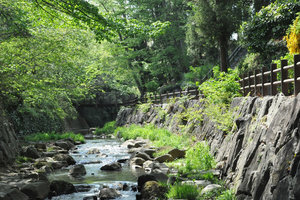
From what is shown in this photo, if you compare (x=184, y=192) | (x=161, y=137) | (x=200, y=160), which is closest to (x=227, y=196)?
(x=184, y=192)

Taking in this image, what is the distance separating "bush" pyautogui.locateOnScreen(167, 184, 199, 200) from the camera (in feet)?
20.7

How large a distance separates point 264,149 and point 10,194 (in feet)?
17.6

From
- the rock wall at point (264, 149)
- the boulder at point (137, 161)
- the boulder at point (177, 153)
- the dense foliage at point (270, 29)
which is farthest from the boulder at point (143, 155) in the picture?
the dense foliage at point (270, 29)

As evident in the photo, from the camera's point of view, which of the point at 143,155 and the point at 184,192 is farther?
the point at 143,155

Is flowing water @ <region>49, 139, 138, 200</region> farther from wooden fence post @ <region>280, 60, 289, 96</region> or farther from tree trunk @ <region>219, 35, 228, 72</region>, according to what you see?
tree trunk @ <region>219, 35, 228, 72</region>

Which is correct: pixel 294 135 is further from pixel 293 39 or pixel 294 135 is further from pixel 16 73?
pixel 16 73

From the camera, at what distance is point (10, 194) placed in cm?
656

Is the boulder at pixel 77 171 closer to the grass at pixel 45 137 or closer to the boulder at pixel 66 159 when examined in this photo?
the boulder at pixel 66 159

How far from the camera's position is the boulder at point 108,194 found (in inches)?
292


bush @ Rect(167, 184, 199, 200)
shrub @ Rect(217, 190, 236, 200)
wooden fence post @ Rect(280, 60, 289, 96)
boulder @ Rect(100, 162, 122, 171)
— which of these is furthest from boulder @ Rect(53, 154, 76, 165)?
wooden fence post @ Rect(280, 60, 289, 96)

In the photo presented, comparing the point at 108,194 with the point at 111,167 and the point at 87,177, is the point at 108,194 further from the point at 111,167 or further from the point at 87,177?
the point at 111,167

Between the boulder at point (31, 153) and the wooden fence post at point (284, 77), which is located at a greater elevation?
the wooden fence post at point (284, 77)

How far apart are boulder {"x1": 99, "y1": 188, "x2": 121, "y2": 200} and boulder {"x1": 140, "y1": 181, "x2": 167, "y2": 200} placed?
698 mm

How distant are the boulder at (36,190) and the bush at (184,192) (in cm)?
321
